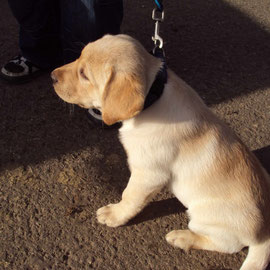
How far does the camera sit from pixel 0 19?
454cm

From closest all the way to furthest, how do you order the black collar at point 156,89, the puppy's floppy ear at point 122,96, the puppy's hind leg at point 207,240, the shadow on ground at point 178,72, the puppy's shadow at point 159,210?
1. the puppy's floppy ear at point 122,96
2. the black collar at point 156,89
3. the puppy's hind leg at point 207,240
4. the puppy's shadow at point 159,210
5. the shadow on ground at point 178,72

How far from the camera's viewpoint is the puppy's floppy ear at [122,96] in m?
1.89

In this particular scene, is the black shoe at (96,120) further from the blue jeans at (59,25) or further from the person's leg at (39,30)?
the person's leg at (39,30)

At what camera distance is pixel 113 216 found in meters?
2.50

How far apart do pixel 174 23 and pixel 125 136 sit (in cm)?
295

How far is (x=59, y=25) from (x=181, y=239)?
2428 mm

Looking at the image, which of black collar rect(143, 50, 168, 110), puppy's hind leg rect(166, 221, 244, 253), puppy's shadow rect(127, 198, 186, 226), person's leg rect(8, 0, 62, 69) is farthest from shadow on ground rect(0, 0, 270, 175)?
black collar rect(143, 50, 168, 110)

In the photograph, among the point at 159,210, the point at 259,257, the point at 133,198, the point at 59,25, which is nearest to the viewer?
the point at 259,257

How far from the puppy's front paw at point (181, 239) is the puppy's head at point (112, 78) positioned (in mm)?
1014

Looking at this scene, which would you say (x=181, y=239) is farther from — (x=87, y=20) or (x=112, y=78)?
(x=87, y=20)

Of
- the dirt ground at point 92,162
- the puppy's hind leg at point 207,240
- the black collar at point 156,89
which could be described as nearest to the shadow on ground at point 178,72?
the dirt ground at point 92,162

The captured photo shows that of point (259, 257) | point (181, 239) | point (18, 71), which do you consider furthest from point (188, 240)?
point (18, 71)

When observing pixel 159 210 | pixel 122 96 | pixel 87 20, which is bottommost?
pixel 159 210

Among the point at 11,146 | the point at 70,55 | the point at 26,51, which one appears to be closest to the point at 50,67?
the point at 26,51
